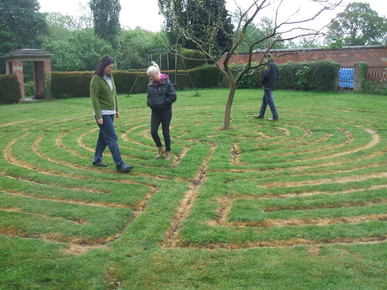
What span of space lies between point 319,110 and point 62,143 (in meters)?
9.11

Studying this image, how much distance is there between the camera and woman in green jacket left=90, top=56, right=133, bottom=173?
7008 millimetres

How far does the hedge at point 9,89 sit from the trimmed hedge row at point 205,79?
272 centimetres

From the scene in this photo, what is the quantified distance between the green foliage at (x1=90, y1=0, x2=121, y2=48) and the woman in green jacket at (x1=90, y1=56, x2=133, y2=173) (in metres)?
48.4

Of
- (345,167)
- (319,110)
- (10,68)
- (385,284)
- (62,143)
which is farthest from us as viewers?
(10,68)

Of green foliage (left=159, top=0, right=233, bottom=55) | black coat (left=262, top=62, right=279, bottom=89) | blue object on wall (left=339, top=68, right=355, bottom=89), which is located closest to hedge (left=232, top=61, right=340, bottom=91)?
blue object on wall (left=339, top=68, right=355, bottom=89)

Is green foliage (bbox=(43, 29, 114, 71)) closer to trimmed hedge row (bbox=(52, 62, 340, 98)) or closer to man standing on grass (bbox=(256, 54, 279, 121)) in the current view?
trimmed hedge row (bbox=(52, 62, 340, 98))

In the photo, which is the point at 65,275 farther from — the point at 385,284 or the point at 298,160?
the point at 298,160

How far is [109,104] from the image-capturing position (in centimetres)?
721

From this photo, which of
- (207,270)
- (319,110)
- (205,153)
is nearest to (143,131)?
(205,153)

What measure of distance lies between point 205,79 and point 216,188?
23636 millimetres

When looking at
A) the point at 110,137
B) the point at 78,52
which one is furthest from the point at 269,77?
the point at 78,52

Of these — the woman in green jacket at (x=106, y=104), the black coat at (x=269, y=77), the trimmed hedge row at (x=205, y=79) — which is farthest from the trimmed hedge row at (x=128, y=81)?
the woman in green jacket at (x=106, y=104)

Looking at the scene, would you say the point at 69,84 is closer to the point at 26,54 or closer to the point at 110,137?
the point at 26,54

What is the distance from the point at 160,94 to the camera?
7566 millimetres
